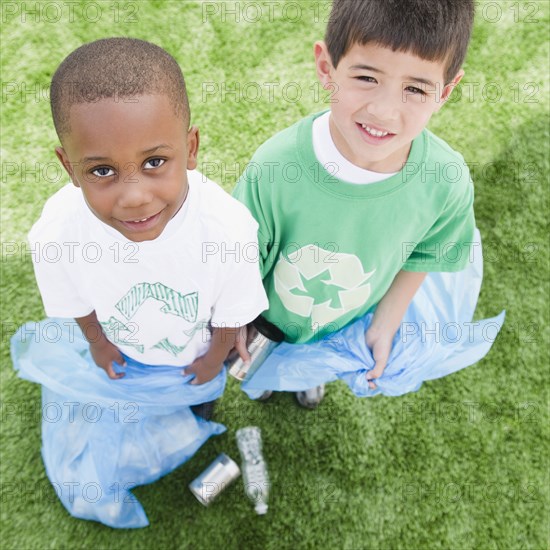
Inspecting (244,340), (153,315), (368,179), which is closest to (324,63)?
(368,179)

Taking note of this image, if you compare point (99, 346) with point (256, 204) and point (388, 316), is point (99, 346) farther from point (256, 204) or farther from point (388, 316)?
point (388, 316)

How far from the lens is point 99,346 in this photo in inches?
57.9

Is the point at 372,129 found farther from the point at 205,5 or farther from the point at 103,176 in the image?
the point at 205,5

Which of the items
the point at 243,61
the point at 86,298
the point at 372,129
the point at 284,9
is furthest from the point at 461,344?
the point at 284,9

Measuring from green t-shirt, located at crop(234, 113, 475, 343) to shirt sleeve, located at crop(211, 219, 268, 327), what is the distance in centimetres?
9

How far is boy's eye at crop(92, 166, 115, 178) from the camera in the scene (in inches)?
37.3

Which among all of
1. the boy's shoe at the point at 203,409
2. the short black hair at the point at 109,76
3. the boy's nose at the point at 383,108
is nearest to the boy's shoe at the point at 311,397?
the boy's shoe at the point at 203,409

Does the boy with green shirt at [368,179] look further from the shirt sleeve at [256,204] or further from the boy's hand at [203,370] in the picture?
the boy's hand at [203,370]

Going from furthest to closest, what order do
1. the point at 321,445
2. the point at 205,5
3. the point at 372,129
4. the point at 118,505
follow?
the point at 205,5 → the point at 321,445 → the point at 118,505 → the point at 372,129

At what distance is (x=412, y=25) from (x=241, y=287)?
0.61 m

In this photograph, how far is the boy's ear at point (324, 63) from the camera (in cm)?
112

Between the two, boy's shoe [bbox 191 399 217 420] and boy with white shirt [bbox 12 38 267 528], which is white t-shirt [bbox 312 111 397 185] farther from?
boy's shoe [bbox 191 399 217 420]

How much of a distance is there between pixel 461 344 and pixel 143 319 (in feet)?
2.95

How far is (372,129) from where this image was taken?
108 cm
